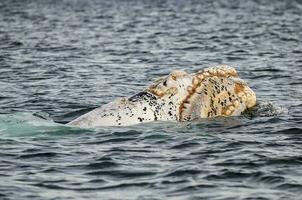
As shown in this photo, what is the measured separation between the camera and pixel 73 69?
32.9 meters

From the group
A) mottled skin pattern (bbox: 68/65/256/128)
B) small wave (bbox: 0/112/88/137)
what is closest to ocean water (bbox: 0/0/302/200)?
small wave (bbox: 0/112/88/137)

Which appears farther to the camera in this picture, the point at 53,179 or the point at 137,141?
the point at 137,141

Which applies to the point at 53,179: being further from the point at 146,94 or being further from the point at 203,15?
the point at 203,15

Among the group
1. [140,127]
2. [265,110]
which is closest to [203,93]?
[140,127]

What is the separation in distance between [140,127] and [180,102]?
130cm

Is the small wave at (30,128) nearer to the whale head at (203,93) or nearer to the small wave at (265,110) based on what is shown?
the whale head at (203,93)

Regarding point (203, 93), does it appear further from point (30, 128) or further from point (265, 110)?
point (30, 128)

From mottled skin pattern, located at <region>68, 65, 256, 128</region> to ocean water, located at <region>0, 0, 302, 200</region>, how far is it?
1.18 ft

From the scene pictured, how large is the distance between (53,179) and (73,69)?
1842cm

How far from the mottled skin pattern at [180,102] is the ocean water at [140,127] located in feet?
1.18

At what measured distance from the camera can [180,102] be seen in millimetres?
19578

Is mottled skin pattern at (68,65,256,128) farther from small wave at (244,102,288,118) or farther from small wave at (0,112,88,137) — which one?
small wave at (0,112,88,137)

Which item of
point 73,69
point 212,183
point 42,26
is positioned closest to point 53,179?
point 212,183

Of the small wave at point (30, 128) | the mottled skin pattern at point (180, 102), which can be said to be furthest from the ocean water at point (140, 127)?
the mottled skin pattern at point (180, 102)
